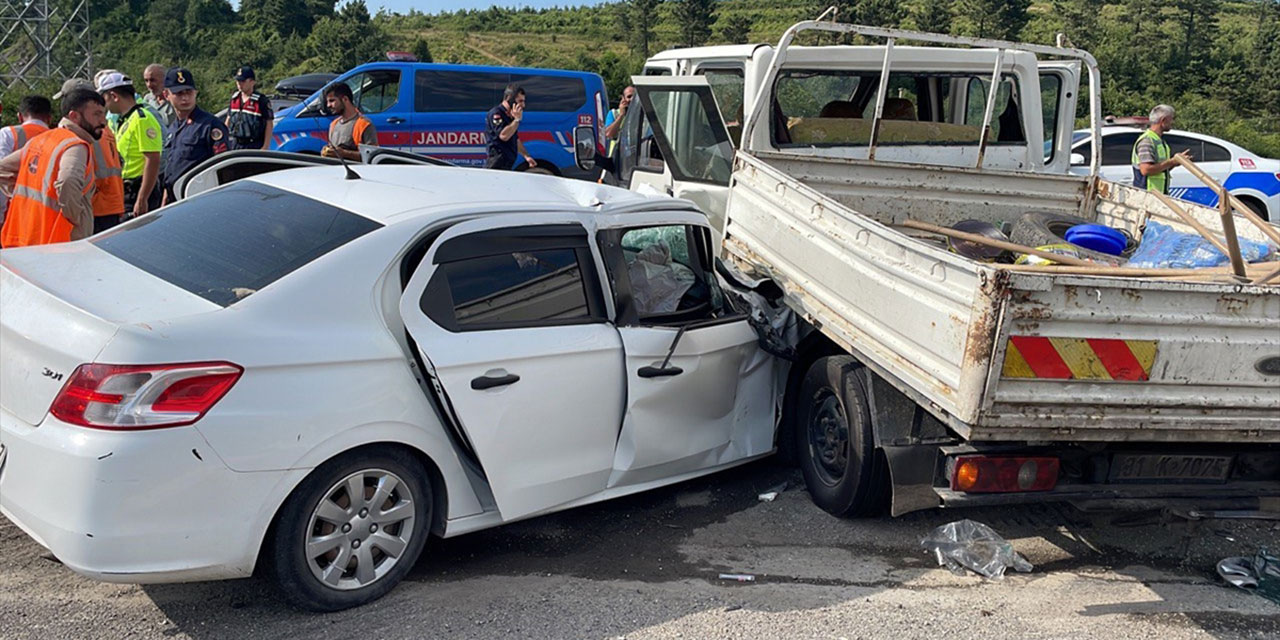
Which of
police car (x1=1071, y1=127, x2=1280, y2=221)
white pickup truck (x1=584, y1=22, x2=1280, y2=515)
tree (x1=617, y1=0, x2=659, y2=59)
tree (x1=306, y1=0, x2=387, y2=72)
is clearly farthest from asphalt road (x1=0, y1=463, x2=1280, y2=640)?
tree (x1=617, y1=0, x2=659, y2=59)

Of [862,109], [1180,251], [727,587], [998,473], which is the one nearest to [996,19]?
[862,109]

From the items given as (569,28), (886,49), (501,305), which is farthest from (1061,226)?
(569,28)

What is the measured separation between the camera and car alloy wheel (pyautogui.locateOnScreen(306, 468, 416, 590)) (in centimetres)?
360

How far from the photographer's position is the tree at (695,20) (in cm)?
4631

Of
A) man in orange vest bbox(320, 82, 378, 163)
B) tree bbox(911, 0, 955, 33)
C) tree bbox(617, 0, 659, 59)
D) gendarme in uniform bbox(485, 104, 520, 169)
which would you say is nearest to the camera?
man in orange vest bbox(320, 82, 378, 163)

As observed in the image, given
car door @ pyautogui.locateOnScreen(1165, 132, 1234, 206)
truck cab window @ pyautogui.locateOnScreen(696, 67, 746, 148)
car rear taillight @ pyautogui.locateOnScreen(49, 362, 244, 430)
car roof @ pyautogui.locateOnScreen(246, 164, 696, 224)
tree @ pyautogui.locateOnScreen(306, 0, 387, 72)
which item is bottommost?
tree @ pyautogui.locateOnScreen(306, 0, 387, 72)

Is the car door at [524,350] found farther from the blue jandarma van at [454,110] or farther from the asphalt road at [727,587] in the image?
the blue jandarma van at [454,110]

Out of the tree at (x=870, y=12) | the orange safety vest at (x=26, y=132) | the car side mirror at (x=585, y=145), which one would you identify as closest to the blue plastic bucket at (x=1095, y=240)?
the car side mirror at (x=585, y=145)

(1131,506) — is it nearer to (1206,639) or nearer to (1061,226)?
(1206,639)

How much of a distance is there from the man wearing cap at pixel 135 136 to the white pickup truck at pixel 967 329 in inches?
134

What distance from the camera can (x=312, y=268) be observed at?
3674mm

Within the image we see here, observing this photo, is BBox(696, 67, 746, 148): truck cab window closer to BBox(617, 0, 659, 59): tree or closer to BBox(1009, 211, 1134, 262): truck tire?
BBox(1009, 211, 1134, 262): truck tire

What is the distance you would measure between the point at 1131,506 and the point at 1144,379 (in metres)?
0.64

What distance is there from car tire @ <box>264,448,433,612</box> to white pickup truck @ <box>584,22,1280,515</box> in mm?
1930
